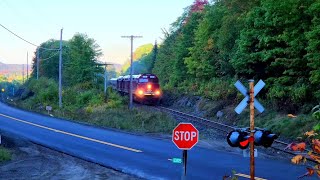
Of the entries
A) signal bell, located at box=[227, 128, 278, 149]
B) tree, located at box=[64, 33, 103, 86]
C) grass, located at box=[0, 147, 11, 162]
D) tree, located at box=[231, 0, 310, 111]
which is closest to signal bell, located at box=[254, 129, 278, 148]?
signal bell, located at box=[227, 128, 278, 149]

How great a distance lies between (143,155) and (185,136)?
8.75m

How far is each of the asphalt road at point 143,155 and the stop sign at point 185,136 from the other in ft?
13.2

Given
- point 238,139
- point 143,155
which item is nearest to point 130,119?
point 143,155

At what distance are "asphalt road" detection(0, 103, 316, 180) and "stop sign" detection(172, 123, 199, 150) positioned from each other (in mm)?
4017

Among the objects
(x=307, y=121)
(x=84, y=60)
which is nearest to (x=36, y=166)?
(x=307, y=121)

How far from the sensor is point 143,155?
18.6 metres

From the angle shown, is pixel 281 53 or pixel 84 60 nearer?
pixel 281 53

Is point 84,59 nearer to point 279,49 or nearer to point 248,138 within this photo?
point 279,49

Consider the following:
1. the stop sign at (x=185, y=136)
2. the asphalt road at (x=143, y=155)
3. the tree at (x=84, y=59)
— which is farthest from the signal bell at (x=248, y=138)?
the tree at (x=84, y=59)

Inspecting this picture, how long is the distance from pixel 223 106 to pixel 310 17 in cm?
1239

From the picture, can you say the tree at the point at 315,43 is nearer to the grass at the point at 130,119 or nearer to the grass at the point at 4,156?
the grass at the point at 130,119

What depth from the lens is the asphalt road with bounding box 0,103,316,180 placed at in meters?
14.6

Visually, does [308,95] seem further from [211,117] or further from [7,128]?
[7,128]

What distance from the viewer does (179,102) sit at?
1902 inches
